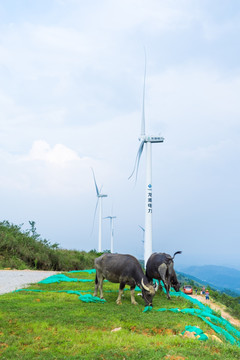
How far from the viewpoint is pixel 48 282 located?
17.3 meters

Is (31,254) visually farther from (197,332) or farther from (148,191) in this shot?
(197,332)

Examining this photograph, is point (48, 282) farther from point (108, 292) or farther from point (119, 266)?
point (119, 266)

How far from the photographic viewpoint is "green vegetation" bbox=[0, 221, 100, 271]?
2858 centimetres

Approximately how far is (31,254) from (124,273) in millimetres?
19966

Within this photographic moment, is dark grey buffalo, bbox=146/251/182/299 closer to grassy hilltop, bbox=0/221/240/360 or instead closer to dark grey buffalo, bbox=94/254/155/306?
grassy hilltop, bbox=0/221/240/360

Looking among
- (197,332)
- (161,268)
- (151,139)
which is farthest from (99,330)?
(151,139)

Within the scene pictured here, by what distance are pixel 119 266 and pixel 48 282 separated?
6.58 meters

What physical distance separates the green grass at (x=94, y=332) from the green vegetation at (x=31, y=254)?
17010mm

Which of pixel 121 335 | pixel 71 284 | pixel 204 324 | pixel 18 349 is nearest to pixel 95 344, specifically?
pixel 121 335

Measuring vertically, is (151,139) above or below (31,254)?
above

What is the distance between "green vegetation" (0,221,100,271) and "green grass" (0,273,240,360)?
670 inches

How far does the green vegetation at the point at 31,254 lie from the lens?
2858cm

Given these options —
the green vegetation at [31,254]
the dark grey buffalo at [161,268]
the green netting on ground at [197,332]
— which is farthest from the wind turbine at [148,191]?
the green netting on ground at [197,332]

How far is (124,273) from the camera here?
12172 mm
